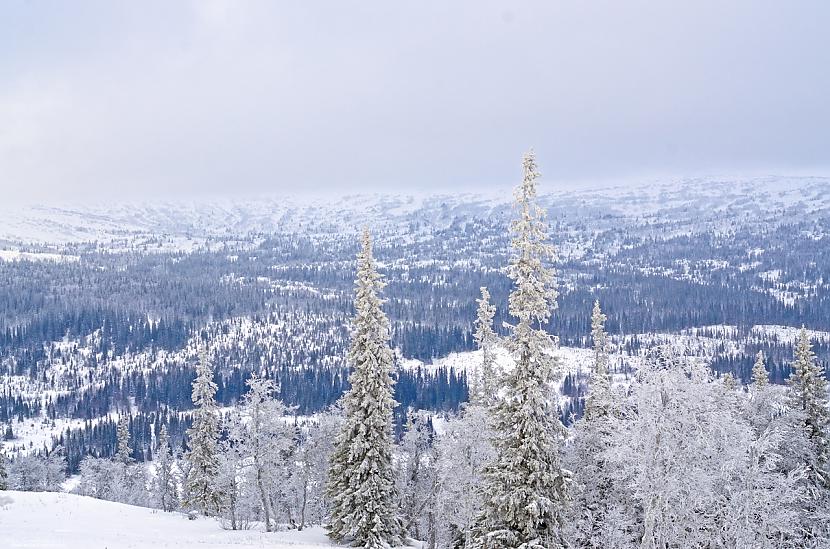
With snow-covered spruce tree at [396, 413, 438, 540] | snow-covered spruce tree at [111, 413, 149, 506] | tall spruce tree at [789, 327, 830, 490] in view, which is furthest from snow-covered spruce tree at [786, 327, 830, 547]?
snow-covered spruce tree at [111, 413, 149, 506]

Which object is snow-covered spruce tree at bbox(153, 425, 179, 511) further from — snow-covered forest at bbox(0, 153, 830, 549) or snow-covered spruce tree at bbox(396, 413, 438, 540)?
snow-covered spruce tree at bbox(396, 413, 438, 540)

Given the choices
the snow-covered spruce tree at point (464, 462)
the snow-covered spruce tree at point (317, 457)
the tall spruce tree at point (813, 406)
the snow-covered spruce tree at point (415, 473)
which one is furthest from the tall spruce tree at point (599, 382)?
the snow-covered spruce tree at point (317, 457)

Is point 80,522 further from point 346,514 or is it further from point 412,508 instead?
point 412,508

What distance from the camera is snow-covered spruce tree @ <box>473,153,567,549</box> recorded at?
27.3 meters

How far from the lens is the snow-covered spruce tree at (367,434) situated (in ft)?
129

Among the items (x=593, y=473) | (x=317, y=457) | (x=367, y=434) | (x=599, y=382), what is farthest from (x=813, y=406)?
(x=317, y=457)

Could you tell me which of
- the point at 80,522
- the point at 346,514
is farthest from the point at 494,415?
the point at 80,522

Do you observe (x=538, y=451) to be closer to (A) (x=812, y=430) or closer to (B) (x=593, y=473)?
(B) (x=593, y=473)

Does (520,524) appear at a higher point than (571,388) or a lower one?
higher

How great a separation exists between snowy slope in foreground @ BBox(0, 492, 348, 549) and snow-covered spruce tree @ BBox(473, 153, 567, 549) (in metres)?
13.2

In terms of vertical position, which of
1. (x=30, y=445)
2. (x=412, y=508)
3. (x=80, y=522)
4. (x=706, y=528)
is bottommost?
(x=30, y=445)

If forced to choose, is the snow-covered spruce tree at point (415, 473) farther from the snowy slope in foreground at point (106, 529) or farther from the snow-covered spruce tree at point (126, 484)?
the snow-covered spruce tree at point (126, 484)

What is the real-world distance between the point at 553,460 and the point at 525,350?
202 inches

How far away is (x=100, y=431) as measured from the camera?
179625 mm
